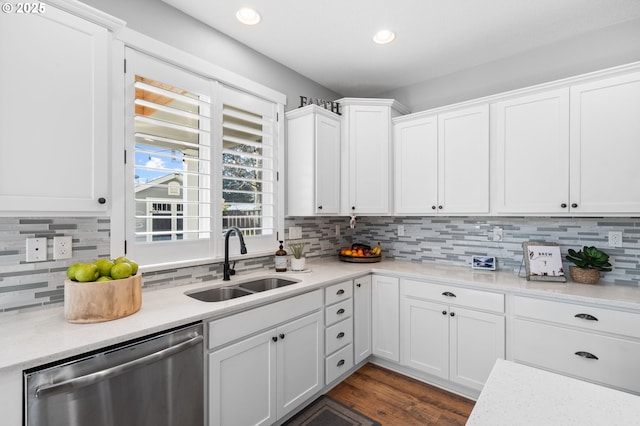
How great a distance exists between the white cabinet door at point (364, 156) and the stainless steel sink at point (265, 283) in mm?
990

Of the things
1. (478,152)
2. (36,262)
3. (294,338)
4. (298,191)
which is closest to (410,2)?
(478,152)

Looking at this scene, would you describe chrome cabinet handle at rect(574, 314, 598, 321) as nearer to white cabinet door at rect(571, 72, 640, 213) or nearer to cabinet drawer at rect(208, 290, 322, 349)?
white cabinet door at rect(571, 72, 640, 213)

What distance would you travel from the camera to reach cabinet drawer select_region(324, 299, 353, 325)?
7.77 feet

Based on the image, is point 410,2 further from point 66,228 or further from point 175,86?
point 66,228

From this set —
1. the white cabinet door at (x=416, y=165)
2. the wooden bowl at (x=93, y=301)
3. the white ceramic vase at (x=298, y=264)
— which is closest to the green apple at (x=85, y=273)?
the wooden bowl at (x=93, y=301)

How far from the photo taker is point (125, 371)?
1261 millimetres

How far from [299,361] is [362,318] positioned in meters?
0.81

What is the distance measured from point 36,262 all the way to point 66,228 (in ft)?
0.66

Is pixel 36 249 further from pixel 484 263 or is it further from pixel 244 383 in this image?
pixel 484 263

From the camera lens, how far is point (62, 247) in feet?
5.24

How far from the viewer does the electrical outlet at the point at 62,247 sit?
1.57m

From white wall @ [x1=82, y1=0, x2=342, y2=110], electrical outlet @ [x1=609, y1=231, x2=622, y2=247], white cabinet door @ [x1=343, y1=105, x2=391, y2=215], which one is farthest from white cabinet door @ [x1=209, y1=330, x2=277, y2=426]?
electrical outlet @ [x1=609, y1=231, x2=622, y2=247]
